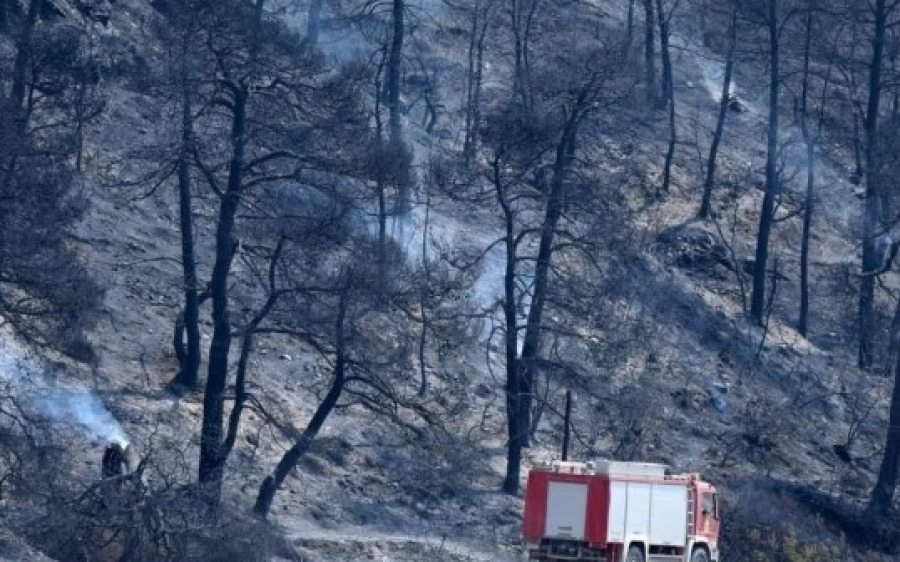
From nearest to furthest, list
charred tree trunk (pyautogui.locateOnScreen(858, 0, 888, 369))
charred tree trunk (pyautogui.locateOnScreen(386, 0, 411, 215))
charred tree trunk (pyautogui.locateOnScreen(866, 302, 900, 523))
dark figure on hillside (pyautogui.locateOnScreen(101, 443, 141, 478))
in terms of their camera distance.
Answer: 1. dark figure on hillside (pyautogui.locateOnScreen(101, 443, 141, 478))
2. charred tree trunk (pyautogui.locateOnScreen(866, 302, 900, 523))
3. charred tree trunk (pyautogui.locateOnScreen(386, 0, 411, 215))
4. charred tree trunk (pyautogui.locateOnScreen(858, 0, 888, 369))

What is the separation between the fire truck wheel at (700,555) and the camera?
29.4 m

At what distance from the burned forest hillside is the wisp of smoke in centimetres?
7

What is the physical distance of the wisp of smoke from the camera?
3059 cm

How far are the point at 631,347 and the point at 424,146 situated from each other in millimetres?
10811

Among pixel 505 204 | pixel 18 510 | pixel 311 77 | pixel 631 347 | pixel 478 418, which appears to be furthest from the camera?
pixel 631 347

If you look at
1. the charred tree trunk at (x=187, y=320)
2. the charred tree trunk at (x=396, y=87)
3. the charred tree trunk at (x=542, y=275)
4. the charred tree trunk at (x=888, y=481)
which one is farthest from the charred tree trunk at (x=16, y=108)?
the charred tree trunk at (x=888, y=481)

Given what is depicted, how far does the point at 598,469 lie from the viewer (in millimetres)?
28797

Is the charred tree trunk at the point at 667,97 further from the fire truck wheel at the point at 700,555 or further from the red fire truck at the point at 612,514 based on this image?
the red fire truck at the point at 612,514

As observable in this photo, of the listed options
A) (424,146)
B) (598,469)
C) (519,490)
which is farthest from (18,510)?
(424,146)

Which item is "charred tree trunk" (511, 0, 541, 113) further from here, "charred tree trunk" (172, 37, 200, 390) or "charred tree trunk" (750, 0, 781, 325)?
"charred tree trunk" (172, 37, 200, 390)

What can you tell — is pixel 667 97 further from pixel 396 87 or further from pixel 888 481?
pixel 888 481

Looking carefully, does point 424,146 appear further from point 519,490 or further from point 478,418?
point 519,490

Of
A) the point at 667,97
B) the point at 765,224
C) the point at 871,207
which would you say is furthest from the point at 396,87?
the point at 667,97

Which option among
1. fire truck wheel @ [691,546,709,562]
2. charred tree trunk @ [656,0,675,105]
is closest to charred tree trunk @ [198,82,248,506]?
fire truck wheel @ [691,546,709,562]
